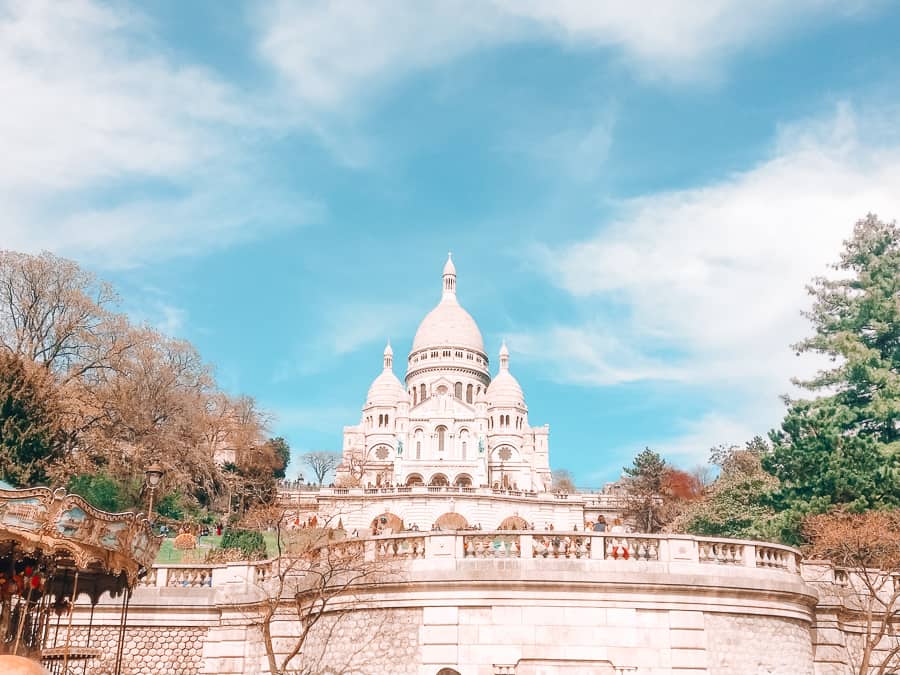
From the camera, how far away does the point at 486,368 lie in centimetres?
Result: 13700

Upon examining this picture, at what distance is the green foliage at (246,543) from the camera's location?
38.5 m

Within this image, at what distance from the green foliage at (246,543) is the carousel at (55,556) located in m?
18.8

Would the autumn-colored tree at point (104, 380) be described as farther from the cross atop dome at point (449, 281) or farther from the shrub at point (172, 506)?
the cross atop dome at point (449, 281)

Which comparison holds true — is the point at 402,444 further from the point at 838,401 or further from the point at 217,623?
the point at 217,623

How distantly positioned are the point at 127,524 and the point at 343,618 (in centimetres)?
520

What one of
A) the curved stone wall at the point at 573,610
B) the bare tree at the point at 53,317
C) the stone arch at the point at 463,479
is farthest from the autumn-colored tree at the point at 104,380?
the stone arch at the point at 463,479

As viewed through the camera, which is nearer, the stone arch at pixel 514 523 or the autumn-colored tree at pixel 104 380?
the autumn-colored tree at pixel 104 380

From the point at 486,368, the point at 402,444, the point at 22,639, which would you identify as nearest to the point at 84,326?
the point at 22,639

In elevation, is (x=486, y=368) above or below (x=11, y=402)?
above

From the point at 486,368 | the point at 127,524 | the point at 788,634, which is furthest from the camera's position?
the point at 486,368

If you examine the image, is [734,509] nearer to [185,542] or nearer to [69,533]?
[185,542]

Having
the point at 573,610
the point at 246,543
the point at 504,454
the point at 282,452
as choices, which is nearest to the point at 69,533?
the point at 573,610

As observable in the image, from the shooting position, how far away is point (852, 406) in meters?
43.0

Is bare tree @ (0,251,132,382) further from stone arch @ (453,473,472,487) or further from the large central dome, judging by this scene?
the large central dome
